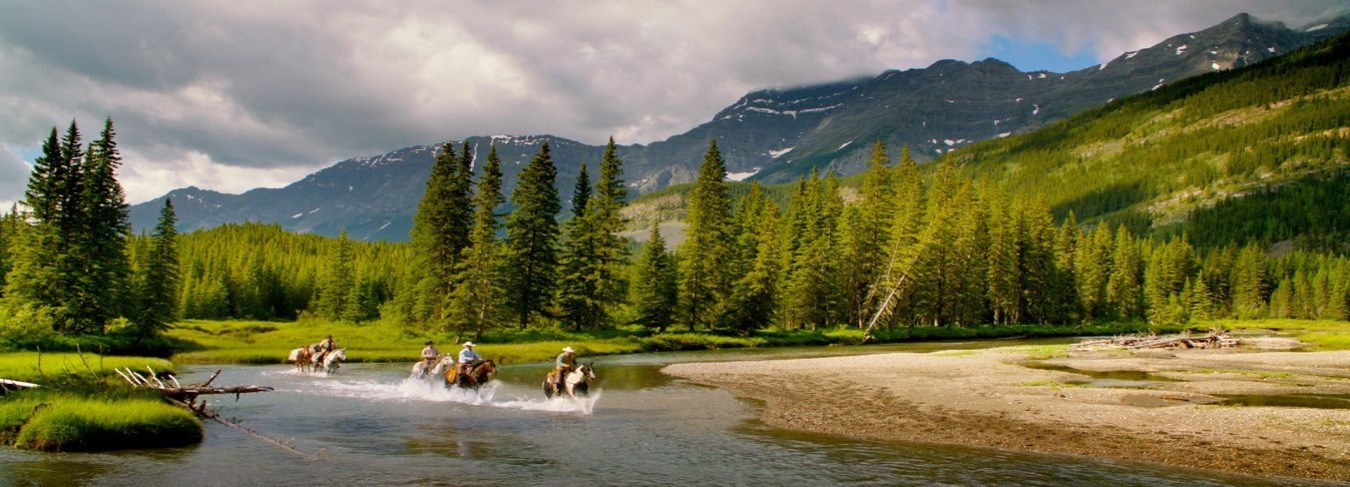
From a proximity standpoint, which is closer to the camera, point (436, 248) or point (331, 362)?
point (331, 362)

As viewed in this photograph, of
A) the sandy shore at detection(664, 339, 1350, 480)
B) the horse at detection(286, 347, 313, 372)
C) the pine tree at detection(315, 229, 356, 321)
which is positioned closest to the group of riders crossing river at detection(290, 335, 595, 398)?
the sandy shore at detection(664, 339, 1350, 480)

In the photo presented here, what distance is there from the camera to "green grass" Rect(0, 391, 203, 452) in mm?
17094

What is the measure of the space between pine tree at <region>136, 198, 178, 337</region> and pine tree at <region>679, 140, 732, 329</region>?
153 feet

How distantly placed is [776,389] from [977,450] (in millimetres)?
14271

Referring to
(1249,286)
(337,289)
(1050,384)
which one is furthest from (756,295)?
(1249,286)

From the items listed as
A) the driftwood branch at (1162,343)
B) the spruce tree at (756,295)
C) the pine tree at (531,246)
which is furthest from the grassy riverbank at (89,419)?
the driftwood branch at (1162,343)

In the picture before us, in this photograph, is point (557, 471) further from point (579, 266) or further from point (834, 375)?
point (579, 266)

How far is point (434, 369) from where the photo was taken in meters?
32.6

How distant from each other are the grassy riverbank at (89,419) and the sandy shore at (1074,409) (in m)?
17.0

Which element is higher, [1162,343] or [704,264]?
[704,264]

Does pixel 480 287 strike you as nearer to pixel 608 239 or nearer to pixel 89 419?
pixel 608 239

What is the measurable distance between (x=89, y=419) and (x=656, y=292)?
187 ft

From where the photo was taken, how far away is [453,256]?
68062 millimetres

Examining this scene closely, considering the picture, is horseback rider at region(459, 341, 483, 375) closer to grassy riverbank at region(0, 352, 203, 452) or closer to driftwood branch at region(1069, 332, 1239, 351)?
grassy riverbank at region(0, 352, 203, 452)
